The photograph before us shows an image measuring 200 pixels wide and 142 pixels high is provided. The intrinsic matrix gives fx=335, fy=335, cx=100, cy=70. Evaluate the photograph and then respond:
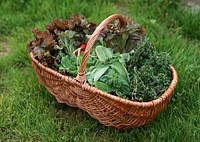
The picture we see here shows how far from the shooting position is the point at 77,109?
8.36 feet

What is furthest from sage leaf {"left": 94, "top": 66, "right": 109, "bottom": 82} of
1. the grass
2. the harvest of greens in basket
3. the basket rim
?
the grass

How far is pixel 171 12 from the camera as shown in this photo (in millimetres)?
3463

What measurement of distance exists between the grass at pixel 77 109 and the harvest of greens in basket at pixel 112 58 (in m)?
0.28

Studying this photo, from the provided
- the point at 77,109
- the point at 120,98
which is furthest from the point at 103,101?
the point at 77,109

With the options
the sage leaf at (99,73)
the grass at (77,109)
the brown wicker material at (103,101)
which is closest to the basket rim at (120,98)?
the brown wicker material at (103,101)

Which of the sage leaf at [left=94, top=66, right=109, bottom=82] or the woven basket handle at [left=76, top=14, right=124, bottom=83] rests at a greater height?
the woven basket handle at [left=76, top=14, right=124, bottom=83]

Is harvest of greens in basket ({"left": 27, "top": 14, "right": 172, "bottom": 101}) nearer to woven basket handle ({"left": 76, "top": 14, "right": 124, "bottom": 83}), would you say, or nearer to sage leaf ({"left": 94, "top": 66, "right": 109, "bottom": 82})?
sage leaf ({"left": 94, "top": 66, "right": 109, "bottom": 82})

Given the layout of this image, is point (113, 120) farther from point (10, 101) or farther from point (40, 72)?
point (10, 101)

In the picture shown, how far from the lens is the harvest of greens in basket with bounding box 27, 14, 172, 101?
7.27 feet

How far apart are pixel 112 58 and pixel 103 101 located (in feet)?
1.23

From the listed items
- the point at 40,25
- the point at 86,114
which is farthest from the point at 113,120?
the point at 40,25

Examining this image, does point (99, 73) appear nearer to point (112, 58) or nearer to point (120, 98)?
point (112, 58)

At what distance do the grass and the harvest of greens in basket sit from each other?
279 millimetres

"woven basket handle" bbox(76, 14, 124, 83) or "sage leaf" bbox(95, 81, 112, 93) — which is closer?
"woven basket handle" bbox(76, 14, 124, 83)
